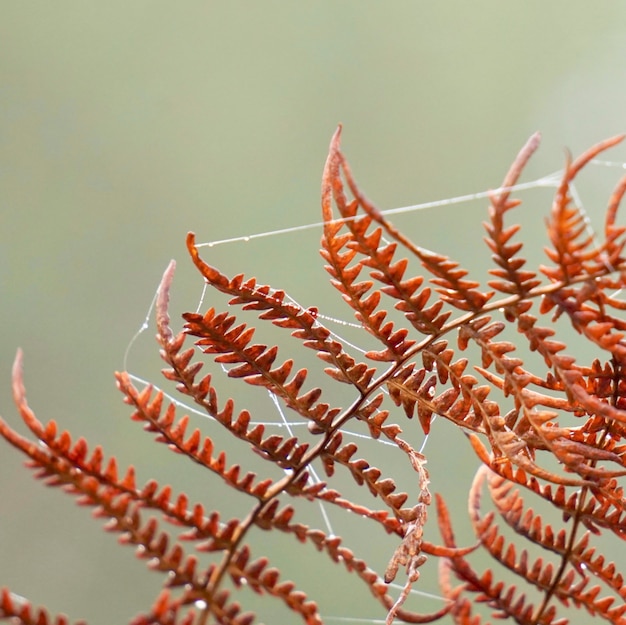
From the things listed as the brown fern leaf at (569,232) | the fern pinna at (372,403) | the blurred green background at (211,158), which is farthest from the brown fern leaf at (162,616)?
the blurred green background at (211,158)

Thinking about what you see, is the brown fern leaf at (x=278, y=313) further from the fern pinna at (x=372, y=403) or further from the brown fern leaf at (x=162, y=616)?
the brown fern leaf at (x=162, y=616)

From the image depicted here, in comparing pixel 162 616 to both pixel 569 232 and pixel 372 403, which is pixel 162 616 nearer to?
pixel 372 403

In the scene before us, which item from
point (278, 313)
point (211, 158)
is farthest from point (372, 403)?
point (211, 158)

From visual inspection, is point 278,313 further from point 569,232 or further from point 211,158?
point 211,158

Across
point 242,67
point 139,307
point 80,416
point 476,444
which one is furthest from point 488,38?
point 476,444

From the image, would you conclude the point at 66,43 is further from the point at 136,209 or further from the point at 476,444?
the point at 476,444

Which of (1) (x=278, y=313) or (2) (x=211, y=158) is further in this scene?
(2) (x=211, y=158)

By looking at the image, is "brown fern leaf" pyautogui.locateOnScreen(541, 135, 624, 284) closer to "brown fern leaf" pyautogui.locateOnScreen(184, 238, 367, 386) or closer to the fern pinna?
the fern pinna

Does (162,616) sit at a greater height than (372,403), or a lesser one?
lesser

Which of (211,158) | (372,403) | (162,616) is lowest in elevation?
(162,616)

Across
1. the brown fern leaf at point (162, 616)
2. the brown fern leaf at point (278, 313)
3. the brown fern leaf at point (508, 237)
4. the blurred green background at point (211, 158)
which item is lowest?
the brown fern leaf at point (162, 616)

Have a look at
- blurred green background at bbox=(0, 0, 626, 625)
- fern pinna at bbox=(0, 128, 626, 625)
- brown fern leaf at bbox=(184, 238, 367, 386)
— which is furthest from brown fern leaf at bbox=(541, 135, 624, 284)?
blurred green background at bbox=(0, 0, 626, 625)
